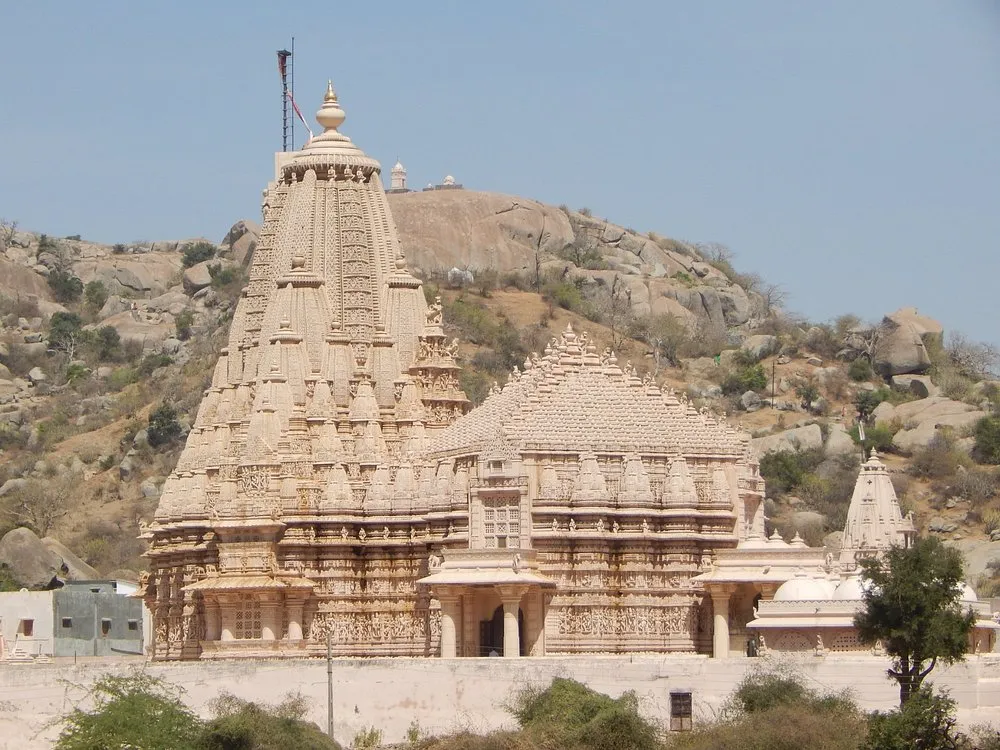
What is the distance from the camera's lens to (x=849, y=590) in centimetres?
6128

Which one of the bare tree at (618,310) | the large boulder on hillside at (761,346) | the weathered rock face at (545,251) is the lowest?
the large boulder on hillside at (761,346)

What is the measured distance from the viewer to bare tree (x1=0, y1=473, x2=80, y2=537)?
11731cm

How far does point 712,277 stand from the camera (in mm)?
149750

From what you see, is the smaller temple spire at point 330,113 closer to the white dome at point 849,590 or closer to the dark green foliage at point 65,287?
the white dome at point 849,590

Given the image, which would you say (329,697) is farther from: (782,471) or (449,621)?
(782,471)

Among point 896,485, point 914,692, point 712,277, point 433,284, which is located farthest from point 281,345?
point 712,277

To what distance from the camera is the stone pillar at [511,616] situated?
64475 millimetres

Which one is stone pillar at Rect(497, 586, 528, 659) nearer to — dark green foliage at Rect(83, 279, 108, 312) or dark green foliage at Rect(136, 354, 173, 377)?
dark green foliage at Rect(136, 354, 173, 377)

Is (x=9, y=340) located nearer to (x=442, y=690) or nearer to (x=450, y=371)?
(x=450, y=371)

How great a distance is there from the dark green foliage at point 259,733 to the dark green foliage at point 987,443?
61079mm

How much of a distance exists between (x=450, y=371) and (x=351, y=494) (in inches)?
193

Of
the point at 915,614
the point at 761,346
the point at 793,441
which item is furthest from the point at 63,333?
the point at 915,614

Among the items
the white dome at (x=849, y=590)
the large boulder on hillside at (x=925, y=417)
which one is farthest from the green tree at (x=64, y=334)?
the white dome at (x=849, y=590)

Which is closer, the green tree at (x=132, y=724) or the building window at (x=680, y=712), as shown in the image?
the green tree at (x=132, y=724)
